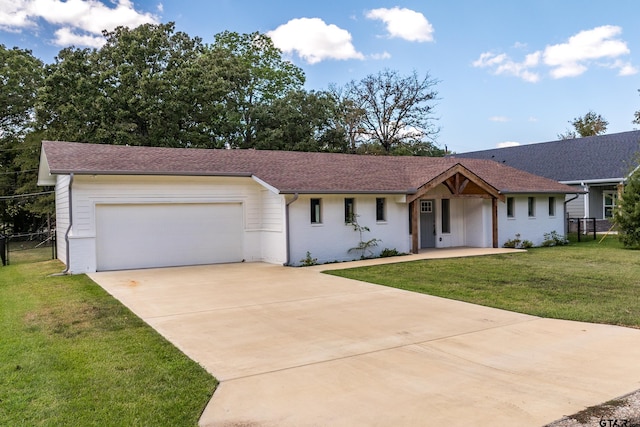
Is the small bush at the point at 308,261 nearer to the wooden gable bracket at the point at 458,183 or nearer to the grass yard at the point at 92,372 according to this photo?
the wooden gable bracket at the point at 458,183

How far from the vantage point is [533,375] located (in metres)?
4.72

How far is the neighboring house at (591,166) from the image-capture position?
24.5 metres

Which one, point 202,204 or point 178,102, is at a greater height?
point 178,102

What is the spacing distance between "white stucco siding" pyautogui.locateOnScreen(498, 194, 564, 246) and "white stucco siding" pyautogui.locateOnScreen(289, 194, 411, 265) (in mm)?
4455

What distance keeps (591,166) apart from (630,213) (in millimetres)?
9580

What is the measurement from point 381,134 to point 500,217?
20.1 m

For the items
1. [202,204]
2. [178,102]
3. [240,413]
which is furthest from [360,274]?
[178,102]

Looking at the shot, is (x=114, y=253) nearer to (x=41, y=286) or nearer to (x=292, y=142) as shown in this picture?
(x=41, y=286)

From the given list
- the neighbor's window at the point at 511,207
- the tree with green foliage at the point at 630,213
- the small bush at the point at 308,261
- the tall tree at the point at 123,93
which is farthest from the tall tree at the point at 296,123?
the tree with green foliage at the point at 630,213

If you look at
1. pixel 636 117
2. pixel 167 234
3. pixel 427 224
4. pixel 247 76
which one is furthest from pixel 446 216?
pixel 636 117

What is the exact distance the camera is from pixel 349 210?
50.1ft

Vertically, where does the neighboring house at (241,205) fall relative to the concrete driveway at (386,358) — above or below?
above

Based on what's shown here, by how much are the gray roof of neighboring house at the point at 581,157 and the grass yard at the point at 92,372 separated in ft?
78.7

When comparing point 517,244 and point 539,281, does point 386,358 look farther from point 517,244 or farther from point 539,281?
point 517,244
